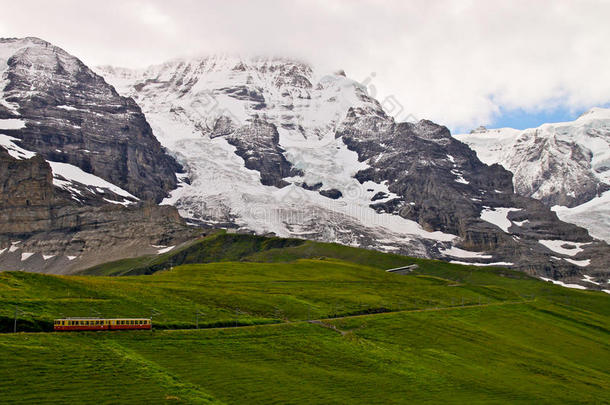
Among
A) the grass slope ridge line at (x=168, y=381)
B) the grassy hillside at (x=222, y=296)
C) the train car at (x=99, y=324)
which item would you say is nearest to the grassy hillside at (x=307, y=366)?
the grass slope ridge line at (x=168, y=381)

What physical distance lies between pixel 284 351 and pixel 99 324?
19745 millimetres

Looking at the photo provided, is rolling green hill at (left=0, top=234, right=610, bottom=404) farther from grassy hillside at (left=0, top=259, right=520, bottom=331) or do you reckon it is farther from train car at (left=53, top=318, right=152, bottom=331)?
train car at (left=53, top=318, right=152, bottom=331)

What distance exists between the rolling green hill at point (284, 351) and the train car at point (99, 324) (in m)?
1.08

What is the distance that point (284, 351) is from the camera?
239ft

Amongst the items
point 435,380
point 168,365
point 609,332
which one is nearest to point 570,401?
point 435,380

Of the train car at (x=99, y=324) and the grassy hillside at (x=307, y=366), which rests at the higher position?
the train car at (x=99, y=324)

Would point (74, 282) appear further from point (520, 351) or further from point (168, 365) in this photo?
point (520, 351)

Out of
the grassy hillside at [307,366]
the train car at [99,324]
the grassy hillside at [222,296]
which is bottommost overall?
the grassy hillside at [307,366]

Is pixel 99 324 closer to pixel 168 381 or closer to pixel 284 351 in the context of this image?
pixel 168 381

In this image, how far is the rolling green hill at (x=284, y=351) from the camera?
55.1 m

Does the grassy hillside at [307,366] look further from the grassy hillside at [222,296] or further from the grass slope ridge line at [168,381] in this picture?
the grassy hillside at [222,296]

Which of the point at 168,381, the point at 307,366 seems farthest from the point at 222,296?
the point at 168,381

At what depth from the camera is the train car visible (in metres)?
65.5

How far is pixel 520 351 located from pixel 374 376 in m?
37.5
